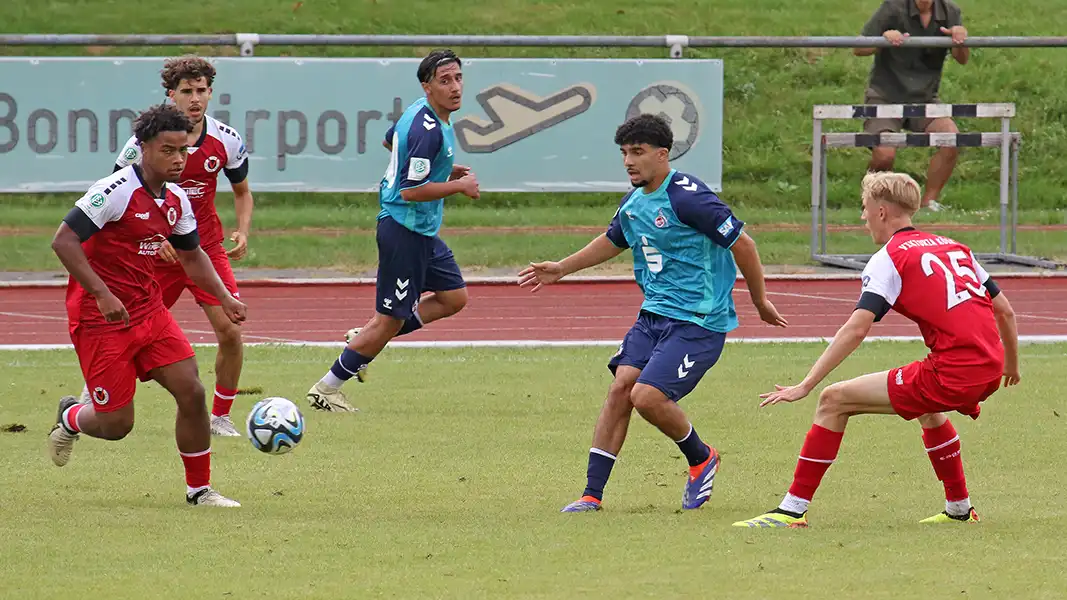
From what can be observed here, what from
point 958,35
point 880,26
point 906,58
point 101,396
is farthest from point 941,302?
point 880,26

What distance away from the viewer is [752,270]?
7.13 m

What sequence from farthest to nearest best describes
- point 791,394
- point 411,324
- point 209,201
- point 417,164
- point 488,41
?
1. point 488,41
2. point 411,324
3. point 417,164
4. point 209,201
5. point 791,394

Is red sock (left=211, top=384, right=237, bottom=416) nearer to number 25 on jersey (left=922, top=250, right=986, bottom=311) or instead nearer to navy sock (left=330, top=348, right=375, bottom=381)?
navy sock (left=330, top=348, right=375, bottom=381)

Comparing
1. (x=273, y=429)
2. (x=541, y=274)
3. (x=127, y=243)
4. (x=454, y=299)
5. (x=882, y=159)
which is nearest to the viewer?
(x=127, y=243)

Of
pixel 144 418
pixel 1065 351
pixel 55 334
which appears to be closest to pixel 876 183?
pixel 144 418

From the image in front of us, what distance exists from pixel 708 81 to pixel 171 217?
35.1 feet

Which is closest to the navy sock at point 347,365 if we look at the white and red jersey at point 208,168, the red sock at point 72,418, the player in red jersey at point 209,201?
the player in red jersey at point 209,201

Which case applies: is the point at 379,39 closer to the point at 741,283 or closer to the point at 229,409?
the point at 741,283

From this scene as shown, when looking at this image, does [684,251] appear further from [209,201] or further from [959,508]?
[209,201]

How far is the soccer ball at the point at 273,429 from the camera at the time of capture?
24.6 feet

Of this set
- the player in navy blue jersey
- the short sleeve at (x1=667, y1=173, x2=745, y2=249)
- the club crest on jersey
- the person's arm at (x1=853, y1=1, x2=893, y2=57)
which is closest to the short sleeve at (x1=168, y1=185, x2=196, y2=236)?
the club crest on jersey

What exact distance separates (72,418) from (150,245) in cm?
93

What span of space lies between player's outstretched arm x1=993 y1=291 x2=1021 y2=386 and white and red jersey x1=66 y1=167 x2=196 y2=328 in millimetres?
3547

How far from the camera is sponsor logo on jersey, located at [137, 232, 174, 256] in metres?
7.14
